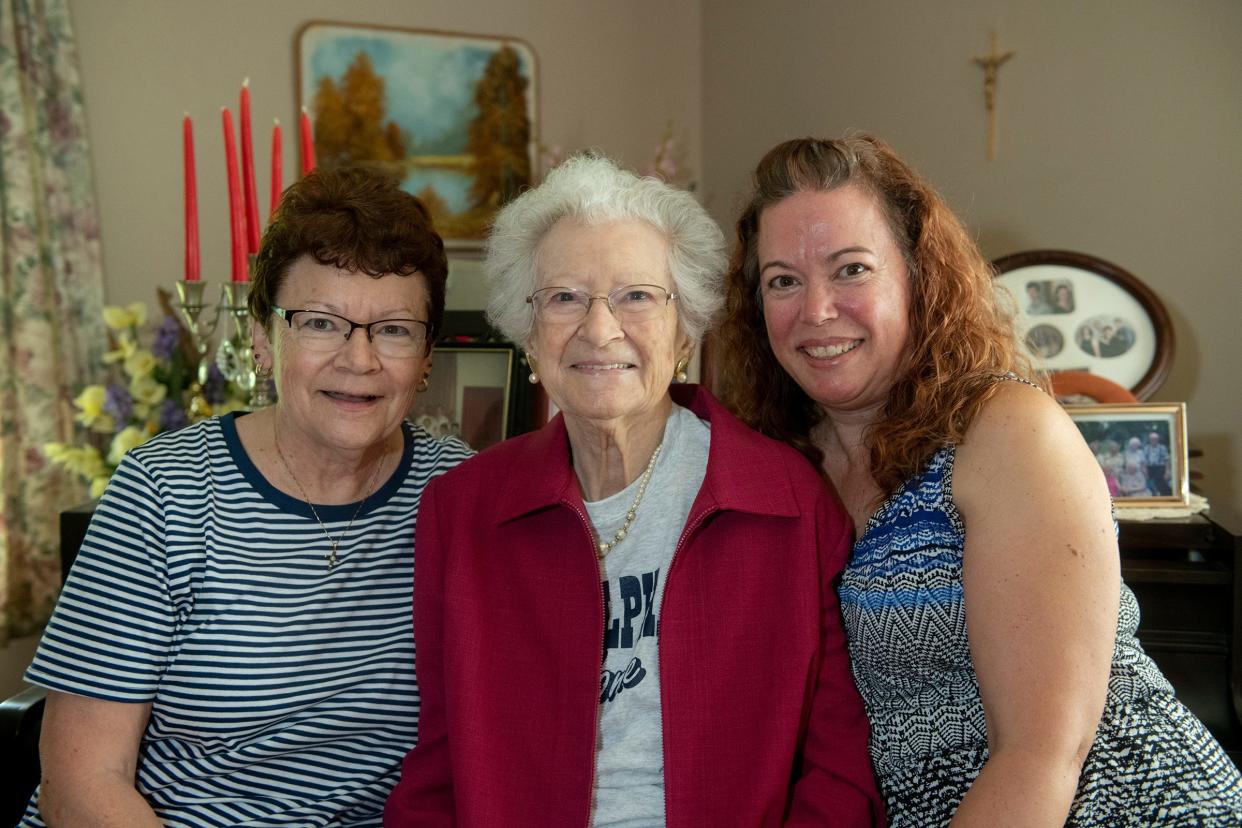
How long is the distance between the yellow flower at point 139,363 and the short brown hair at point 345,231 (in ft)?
1.85

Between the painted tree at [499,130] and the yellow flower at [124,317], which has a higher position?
the painted tree at [499,130]

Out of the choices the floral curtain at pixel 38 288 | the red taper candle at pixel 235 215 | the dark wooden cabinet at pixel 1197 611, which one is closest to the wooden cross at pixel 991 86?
the dark wooden cabinet at pixel 1197 611

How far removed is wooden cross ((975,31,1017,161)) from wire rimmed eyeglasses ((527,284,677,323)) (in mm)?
1913

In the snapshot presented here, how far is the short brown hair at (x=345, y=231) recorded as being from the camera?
4.77ft

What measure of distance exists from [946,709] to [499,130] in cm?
318

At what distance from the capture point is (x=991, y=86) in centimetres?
294

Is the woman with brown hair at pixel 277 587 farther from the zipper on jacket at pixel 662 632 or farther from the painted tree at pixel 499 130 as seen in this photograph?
the painted tree at pixel 499 130

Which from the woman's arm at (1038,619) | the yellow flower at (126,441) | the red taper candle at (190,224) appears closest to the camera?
the woman's arm at (1038,619)

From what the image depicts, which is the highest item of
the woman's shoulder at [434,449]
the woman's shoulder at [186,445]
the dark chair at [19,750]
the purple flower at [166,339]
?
the purple flower at [166,339]

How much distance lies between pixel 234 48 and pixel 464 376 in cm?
249

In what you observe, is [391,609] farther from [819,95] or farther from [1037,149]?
[819,95]

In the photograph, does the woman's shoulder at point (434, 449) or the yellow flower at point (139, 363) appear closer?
the woman's shoulder at point (434, 449)

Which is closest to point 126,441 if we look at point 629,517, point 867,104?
point 629,517

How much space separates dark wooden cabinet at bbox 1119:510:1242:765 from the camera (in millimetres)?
1664
